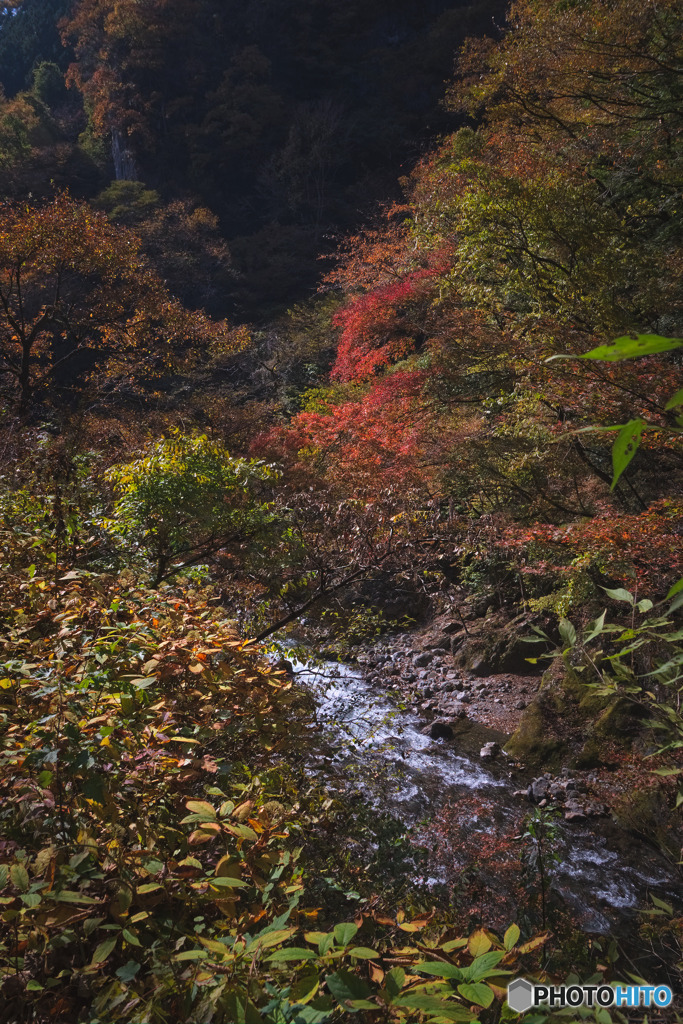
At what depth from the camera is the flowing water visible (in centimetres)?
516

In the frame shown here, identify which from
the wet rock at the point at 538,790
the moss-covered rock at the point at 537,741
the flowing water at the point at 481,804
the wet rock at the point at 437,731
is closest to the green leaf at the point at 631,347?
the flowing water at the point at 481,804

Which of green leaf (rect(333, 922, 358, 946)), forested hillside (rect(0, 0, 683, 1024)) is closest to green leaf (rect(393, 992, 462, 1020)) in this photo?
forested hillside (rect(0, 0, 683, 1024))

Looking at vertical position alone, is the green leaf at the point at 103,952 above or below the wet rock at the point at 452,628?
above

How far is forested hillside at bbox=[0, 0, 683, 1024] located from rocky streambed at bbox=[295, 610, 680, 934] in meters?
0.05

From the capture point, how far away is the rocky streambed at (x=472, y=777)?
17.1 feet

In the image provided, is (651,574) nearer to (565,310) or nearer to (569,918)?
(569,918)

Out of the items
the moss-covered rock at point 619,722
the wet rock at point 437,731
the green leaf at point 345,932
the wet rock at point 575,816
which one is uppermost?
the green leaf at point 345,932

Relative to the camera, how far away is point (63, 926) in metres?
1.27

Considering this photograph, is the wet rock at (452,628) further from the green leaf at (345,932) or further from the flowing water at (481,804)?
the green leaf at (345,932)

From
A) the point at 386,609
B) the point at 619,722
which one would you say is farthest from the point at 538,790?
the point at 386,609

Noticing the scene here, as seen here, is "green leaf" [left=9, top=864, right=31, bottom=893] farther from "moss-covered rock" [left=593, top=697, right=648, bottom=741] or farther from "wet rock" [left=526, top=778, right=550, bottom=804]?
"moss-covered rock" [left=593, top=697, right=648, bottom=741]

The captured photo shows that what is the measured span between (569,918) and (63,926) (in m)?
4.92

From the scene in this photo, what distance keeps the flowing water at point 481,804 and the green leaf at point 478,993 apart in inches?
115

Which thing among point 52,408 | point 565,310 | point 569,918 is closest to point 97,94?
point 52,408
